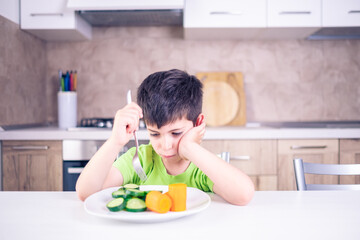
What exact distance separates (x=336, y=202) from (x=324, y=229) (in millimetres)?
204

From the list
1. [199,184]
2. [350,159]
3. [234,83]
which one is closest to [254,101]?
[234,83]

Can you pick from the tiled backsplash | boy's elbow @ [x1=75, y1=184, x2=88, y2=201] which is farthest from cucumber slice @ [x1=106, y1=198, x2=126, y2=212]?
the tiled backsplash

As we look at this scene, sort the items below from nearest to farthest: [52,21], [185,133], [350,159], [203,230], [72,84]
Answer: [203,230] < [185,133] < [350,159] < [52,21] < [72,84]

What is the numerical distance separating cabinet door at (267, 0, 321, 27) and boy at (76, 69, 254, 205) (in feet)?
3.84

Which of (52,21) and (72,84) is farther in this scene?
(72,84)

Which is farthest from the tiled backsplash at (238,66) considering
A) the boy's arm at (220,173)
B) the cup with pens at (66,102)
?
the boy's arm at (220,173)

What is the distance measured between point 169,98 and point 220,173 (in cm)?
28

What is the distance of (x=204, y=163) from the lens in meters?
0.78

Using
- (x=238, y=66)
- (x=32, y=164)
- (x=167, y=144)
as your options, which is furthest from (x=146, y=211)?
(x=238, y=66)

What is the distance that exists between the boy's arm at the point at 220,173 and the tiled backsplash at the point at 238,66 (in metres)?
1.55

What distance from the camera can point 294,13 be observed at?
1.93m

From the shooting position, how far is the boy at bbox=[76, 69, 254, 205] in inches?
30.2

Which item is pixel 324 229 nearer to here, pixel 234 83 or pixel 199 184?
pixel 199 184

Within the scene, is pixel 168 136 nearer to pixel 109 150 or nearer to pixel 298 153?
pixel 109 150
